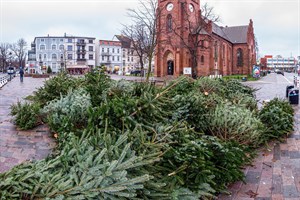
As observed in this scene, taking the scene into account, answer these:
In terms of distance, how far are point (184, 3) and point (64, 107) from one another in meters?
39.1

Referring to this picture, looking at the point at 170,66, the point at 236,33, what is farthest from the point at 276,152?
the point at 236,33

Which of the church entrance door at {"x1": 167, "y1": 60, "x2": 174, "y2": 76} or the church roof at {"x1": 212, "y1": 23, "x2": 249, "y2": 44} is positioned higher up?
the church roof at {"x1": 212, "y1": 23, "x2": 249, "y2": 44}

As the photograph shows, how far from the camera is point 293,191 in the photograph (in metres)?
3.96

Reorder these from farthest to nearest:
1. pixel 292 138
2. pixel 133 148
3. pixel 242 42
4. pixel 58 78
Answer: pixel 242 42 < pixel 58 78 < pixel 292 138 < pixel 133 148

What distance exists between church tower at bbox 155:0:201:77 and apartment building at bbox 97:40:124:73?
1701 inches

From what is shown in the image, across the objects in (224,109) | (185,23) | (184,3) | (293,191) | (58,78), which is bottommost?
(293,191)

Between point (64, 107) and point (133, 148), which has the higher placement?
point (64, 107)

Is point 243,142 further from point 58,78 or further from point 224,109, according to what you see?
point 58,78

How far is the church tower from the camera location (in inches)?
1638

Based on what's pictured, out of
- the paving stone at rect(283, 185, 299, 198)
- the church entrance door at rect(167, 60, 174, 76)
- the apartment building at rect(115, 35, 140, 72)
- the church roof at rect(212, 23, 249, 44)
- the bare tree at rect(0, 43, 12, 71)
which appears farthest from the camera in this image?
the apartment building at rect(115, 35, 140, 72)

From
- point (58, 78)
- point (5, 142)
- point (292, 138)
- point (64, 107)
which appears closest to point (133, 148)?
point (64, 107)

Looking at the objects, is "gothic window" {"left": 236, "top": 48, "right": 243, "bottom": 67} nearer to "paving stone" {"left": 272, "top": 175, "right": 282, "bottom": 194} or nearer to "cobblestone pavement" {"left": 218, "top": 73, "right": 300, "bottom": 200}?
"cobblestone pavement" {"left": 218, "top": 73, "right": 300, "bottom": 200}

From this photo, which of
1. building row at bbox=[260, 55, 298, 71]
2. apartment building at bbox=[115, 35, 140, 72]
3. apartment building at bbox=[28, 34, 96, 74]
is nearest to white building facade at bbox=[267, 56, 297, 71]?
building row at bbox=[260, 55, 298, 71]

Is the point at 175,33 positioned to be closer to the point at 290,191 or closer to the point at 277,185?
the point at 277,185
